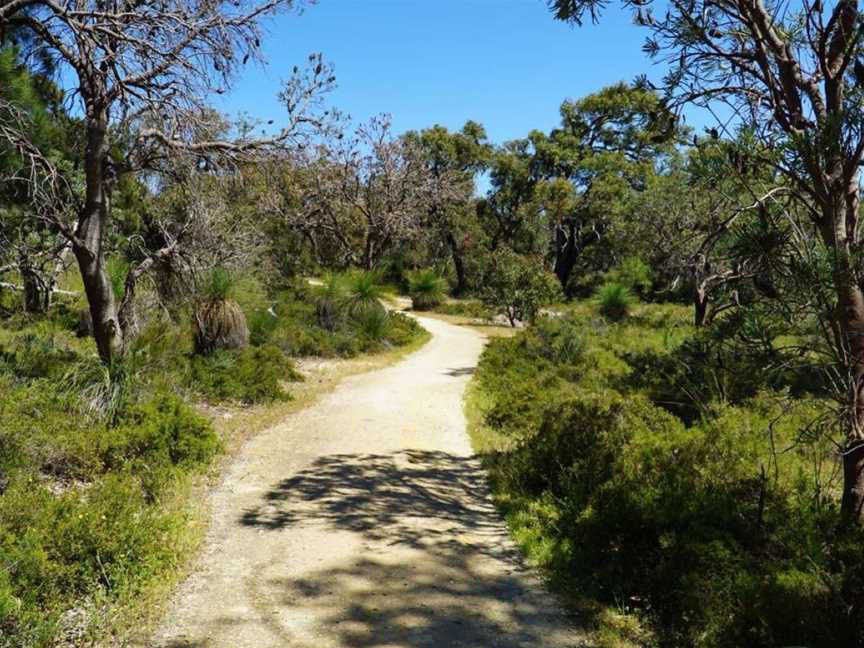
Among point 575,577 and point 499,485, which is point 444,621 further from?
point 499,485

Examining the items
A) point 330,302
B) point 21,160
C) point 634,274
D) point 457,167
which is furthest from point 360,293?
point 457,167

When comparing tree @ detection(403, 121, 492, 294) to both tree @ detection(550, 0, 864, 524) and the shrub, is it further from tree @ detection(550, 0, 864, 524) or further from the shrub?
tree @ detection(550, 0, 864, 524)

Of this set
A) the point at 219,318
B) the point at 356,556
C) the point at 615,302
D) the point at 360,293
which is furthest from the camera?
the point at 615,302

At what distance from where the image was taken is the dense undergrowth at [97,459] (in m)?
3.96

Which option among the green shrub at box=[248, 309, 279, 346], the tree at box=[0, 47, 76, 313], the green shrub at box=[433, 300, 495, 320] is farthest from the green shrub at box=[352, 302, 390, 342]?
the green shrub at box=[433, 300, 495, 320]

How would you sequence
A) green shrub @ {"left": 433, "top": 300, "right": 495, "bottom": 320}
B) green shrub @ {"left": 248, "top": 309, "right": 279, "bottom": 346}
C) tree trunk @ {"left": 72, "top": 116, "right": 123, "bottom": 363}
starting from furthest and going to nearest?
green shrub @ {"left": 433, "top": 300, "right": 495, "bottom": 320} < green shrub @ {"left": 248, "top": 309, "right": 279, "bottom": 346} < tree trunk @ {"left": 72, "top": 116, "right": 123, "bottom": 363}

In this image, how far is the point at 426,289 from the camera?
1051 inches

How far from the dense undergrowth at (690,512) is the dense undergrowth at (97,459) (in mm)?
2976

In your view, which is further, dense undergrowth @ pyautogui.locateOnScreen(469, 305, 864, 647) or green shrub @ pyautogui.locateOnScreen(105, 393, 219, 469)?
green shrub @ pyautogui.locateOnScreen(105, 393, 219, 469)

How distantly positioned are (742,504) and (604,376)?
680cm

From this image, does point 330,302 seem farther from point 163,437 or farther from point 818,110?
point 818,110

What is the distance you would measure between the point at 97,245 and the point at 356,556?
4.99m

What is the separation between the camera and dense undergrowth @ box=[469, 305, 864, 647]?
3631 millimetres

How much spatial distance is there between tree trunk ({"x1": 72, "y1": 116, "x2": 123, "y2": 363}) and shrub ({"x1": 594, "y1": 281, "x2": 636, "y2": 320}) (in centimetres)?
1687
